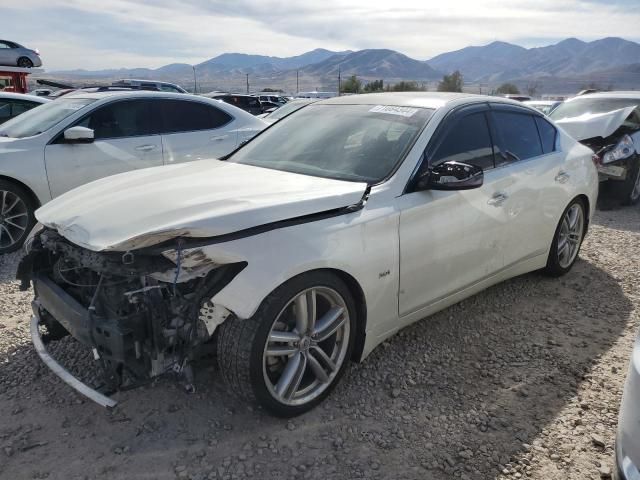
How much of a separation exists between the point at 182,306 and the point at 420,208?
4.88 feet

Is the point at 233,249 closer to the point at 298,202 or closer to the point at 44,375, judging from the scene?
the point at 298,202

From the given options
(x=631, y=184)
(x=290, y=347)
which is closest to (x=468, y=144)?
(x=290, y=347)

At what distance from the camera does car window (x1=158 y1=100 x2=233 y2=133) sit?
6516mm

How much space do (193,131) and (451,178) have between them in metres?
4.37

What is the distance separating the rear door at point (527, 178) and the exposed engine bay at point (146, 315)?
233 cm

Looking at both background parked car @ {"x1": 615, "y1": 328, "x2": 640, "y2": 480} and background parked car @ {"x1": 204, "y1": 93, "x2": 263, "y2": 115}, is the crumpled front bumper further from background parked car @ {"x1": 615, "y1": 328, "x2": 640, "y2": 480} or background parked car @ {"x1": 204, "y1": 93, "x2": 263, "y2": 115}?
background parked car @ {"x1": 204, "y1": 93, "x2": 263, "y2": 115}

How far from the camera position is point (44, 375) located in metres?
3.22

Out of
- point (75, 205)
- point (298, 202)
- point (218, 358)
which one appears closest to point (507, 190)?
point (298, 202)

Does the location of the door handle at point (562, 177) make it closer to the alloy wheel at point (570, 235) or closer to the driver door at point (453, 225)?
the alloy wheel at point (570, 235)

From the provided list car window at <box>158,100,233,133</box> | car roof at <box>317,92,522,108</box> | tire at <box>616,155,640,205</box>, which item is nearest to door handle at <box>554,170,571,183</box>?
car roof at <box>317,92,522,108</box>

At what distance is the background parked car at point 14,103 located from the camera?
7539 mm

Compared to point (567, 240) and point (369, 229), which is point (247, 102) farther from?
point (369, 229)

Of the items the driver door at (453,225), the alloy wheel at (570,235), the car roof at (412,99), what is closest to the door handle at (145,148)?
the car roof at (412,99)

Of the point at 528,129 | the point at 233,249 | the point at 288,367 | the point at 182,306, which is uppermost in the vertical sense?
the point at 528,129
